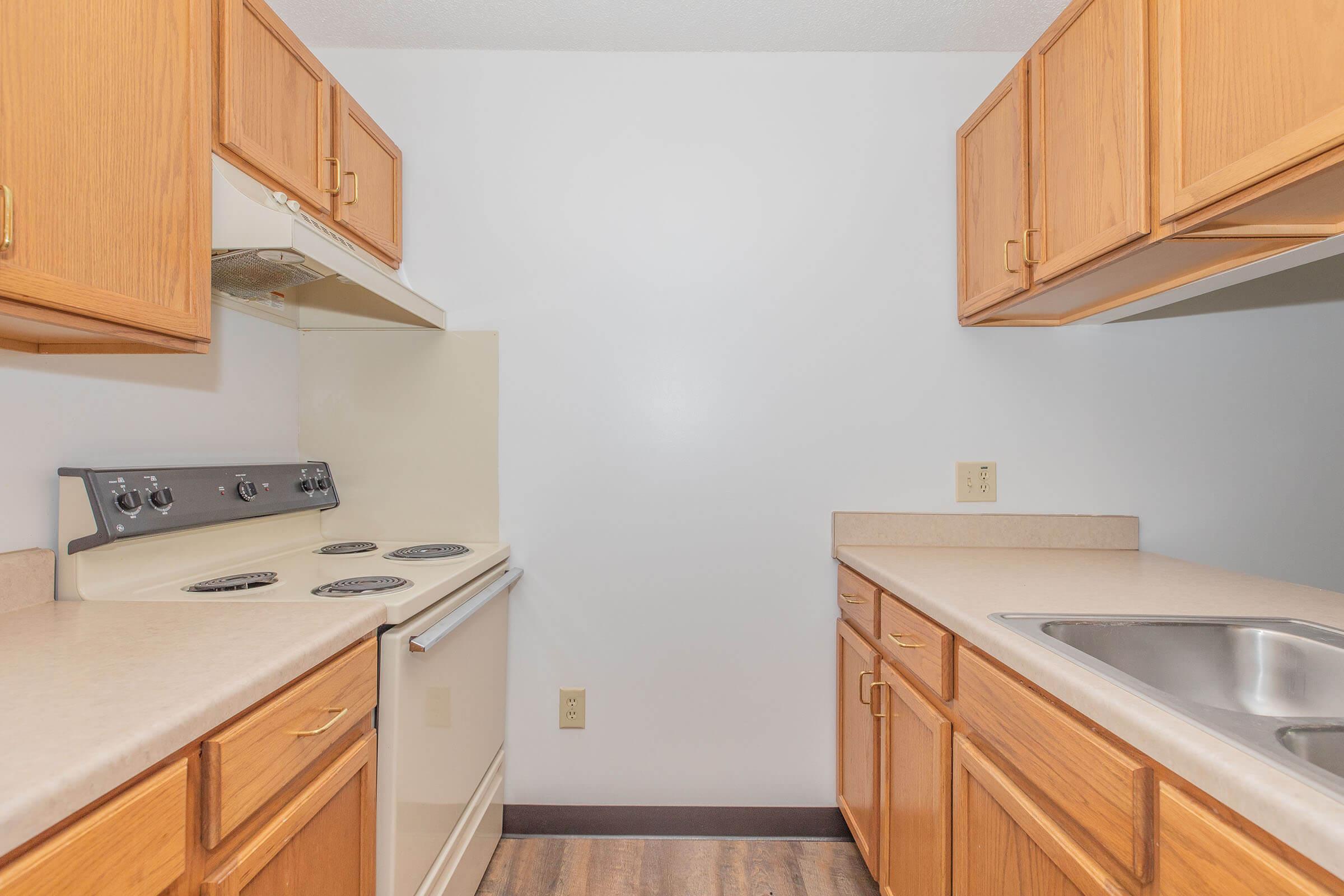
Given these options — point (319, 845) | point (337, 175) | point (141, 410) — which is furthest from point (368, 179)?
point (319, 845)

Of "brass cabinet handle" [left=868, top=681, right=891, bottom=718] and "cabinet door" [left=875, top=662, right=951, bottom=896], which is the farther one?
"brass cabinet handle" [left=868, top=681, right=891, bottom=718]

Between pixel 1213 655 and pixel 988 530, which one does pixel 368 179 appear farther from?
pixel 1213 655

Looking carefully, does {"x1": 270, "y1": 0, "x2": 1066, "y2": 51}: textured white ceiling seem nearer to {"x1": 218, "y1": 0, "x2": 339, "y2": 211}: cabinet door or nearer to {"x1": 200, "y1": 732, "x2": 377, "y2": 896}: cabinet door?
{"x1": 218, "y1": 0, "x2": 339, "y2": 211}: cabinet door

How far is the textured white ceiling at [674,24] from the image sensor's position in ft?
5.69

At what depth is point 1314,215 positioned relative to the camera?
1.03 meters

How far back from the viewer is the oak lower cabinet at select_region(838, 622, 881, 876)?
157cm

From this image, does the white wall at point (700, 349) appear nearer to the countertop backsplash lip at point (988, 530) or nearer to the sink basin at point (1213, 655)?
the countertop backsplash lip at point (988, 530)

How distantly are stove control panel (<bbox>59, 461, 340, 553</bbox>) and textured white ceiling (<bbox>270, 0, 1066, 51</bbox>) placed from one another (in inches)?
51.6

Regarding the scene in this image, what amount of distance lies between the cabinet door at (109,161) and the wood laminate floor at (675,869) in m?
1.57

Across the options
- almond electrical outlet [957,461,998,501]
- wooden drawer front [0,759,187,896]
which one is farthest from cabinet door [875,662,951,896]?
wooden drawer front [0,759,187,896]

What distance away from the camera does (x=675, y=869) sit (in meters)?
1.73

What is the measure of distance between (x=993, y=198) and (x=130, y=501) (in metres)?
2.13

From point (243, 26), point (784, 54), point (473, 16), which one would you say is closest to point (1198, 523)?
point (784, 54)

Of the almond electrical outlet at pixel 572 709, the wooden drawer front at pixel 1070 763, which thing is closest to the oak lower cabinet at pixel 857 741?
the wooden drawer front at pixel 1070 763
